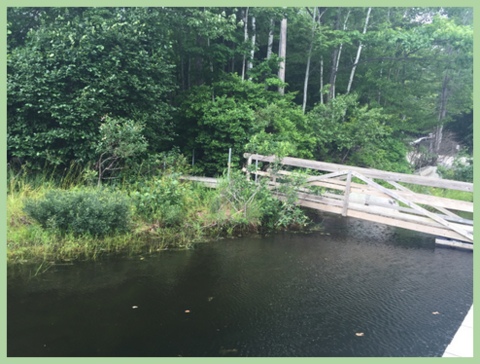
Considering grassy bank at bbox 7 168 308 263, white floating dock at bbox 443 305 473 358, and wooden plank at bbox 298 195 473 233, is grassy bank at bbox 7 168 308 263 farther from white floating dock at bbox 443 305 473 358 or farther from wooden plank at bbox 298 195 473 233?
white floating dock at bbox 443 305 473 358

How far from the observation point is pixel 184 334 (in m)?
3.91

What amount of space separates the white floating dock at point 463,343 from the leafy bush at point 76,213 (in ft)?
15.9

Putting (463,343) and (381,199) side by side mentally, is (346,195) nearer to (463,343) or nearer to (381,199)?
(381,199)

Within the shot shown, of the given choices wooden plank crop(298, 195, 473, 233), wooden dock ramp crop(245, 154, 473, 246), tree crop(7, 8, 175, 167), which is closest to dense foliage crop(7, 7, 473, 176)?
tree crop(7, 8, 175, 167)

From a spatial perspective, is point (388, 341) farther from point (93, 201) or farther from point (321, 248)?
point (93, 201)

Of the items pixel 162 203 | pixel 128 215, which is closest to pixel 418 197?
pixel 162 203

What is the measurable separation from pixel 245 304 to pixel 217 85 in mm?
7516

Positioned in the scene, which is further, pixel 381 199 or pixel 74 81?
pixel 381 199

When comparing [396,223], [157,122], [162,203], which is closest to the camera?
[162,203]

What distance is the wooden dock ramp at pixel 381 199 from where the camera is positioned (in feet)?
22.7

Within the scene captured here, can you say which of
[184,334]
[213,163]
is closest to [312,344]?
[184,334]

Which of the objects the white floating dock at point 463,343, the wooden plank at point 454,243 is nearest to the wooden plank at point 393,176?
the wooden plank at point 454,243

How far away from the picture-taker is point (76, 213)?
19.3 feet

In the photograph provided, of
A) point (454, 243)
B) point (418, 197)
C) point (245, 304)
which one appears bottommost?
point (245, 304)
